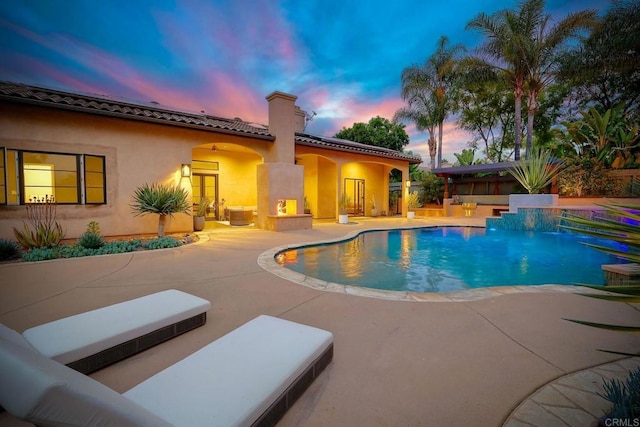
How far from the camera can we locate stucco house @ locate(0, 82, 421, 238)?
26.6 ft

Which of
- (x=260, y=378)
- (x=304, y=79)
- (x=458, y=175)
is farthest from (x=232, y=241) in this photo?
(x=458, y=175)

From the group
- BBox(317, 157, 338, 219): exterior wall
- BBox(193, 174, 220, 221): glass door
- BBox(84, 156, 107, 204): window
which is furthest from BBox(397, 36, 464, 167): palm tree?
BBox(84, 156, 107, 204): window

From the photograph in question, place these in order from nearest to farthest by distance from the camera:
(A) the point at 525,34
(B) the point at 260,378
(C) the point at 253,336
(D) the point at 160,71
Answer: (B) the point at 260,378 < (C) the point at 253,336 < (D) the point at 160,71 < (A) the point at 525,34

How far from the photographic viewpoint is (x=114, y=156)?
31.2 ft

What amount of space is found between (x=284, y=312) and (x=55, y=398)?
9.46ft

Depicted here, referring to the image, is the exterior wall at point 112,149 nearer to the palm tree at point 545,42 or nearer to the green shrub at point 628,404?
the green shrub at point 628,404

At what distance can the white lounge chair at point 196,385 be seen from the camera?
0.91 meters

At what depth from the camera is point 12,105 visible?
7.96 m

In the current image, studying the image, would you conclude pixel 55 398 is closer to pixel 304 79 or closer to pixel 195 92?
pixel 195 92

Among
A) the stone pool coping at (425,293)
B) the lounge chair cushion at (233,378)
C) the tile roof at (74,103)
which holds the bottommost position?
the stone pool coping at (425,293)

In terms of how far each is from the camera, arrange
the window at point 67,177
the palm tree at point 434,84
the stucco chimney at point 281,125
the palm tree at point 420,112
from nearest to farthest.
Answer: the window at point 67,177
the stucco chimney at point 281,125
the palm tree at point 434,84
the palm tree at point 420,112

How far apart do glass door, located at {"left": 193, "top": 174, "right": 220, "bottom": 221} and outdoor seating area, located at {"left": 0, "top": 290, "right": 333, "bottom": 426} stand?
1235cm

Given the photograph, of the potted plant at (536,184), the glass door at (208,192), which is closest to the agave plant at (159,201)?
the glass door at (208,192)

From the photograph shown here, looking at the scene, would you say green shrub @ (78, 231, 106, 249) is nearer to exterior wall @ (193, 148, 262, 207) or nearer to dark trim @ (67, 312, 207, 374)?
dark trim @ (67, 312, 207, 374)
